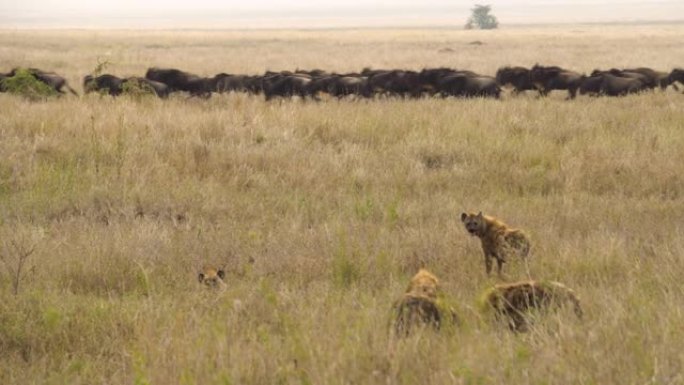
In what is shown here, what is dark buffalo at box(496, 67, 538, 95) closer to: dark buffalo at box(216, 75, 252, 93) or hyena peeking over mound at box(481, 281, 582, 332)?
dark buffalo at box(216, 75, 252, 93)

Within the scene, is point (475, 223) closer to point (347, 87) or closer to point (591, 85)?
point (347, 87)

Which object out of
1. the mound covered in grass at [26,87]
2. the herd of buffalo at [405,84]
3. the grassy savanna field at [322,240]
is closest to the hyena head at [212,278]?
the grassy savanna field at [322,240]

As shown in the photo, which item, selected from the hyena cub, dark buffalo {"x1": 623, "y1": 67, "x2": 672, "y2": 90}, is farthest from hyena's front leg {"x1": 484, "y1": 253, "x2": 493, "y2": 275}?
dark buffalo {"x1": 623, "y1": 67, "x2": 672, "y2": 90}

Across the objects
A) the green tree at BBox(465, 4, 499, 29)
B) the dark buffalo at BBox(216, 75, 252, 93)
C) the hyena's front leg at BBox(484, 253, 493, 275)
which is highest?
the green tree at BBox(465, 4, 499, 29)

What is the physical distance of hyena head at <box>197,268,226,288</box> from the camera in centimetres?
594

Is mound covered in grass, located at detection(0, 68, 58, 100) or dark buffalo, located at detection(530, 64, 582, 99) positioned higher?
dark buffalo, located at detection(530, 64, 582, 99)

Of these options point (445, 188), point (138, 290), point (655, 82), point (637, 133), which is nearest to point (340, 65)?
point (655, 82)

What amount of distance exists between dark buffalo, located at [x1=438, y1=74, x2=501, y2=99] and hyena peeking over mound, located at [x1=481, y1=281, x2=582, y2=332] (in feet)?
50.2

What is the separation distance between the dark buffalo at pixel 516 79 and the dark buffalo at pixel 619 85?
181 centimetres

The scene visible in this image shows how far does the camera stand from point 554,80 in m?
20.8

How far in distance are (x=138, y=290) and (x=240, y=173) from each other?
4.17 meters

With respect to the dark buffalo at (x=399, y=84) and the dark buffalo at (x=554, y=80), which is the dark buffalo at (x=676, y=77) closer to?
the dark buffalo at (x=554, y=80)

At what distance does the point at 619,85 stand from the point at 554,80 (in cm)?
158

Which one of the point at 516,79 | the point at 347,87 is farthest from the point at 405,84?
the point at 516,79
